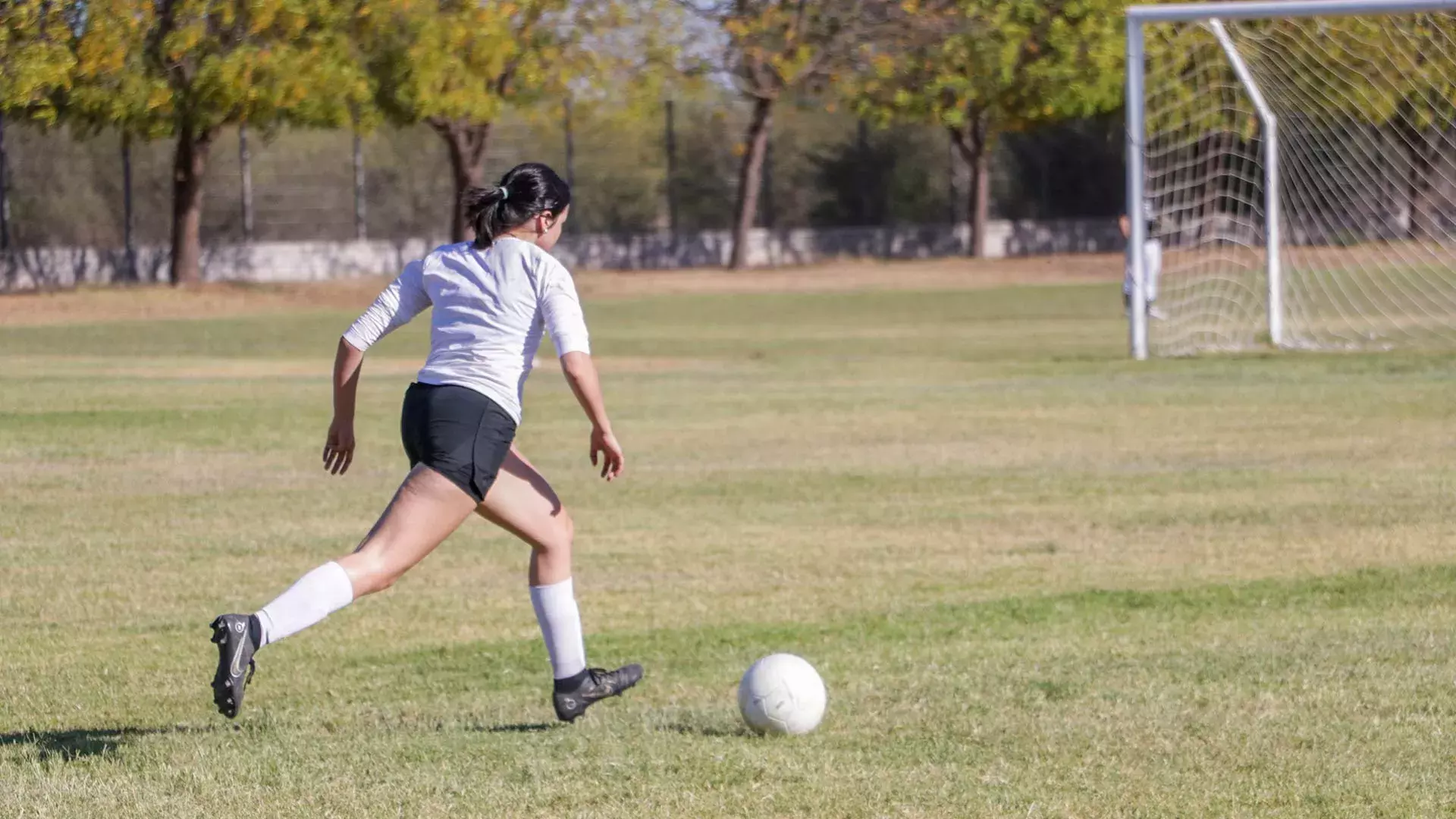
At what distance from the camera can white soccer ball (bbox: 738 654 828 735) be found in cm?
602

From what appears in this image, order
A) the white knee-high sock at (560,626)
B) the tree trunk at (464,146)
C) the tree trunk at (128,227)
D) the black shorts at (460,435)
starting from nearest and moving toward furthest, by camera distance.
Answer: the black shorts at (460,435), the white knee-high sock at (560,626), the tree trunk at (128,227), the tree trunk at (464,146)

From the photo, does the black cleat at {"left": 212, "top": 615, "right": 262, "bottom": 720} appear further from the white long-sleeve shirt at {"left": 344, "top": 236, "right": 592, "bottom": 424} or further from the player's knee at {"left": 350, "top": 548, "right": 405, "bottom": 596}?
the white long-sleeve shirt at {"left": 344, "top": 236, "right": 592, "bottom": 424}

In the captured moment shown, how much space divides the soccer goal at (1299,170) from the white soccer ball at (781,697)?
16.3m

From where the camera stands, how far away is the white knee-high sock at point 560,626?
20.7ft

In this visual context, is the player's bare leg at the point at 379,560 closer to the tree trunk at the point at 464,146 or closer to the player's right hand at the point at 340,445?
the player's right hand at the point at 340,445

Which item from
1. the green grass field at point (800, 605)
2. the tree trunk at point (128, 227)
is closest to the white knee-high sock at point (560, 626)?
the green grass field at point (800, 605)

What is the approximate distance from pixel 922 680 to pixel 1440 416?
1052 cm

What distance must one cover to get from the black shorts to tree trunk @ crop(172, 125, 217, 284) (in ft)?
103

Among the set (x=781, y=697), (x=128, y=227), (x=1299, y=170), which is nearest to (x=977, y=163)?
(x=1299, y=170)

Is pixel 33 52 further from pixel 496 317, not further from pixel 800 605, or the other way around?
pixel 496 317

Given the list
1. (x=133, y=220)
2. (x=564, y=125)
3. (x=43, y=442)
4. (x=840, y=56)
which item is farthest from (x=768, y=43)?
(x=43, y=442)

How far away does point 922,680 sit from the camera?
7.11 m

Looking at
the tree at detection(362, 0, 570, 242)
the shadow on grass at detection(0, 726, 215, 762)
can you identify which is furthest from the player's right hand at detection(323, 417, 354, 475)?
the tree at detection(362, 0, 570, 242)

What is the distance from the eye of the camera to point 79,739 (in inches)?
248
